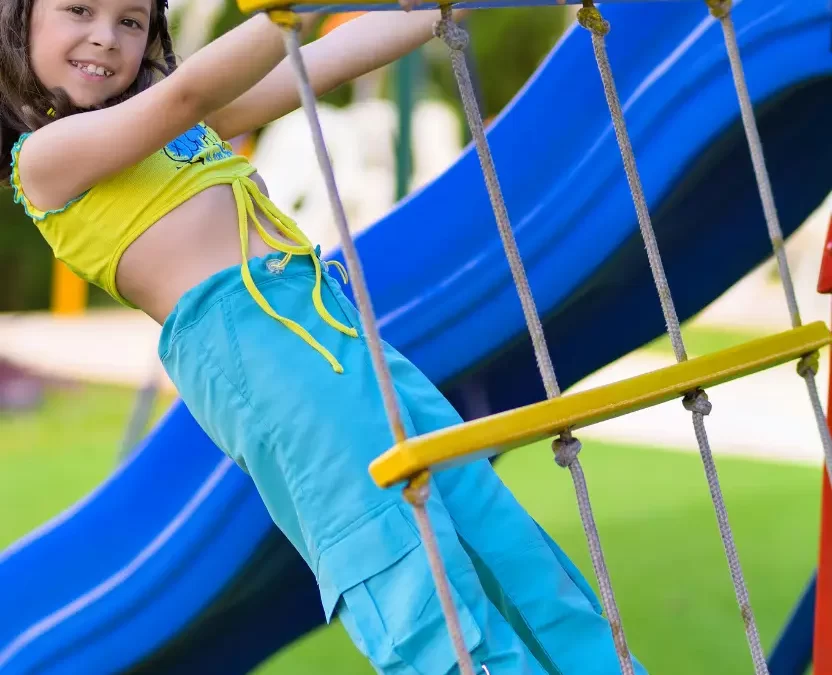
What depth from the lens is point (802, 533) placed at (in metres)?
4.09

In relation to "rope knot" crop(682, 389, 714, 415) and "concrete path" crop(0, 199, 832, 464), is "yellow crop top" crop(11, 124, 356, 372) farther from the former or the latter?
"concrete path" crop(0, 199, 832, 464)

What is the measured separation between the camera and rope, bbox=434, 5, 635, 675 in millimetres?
1132

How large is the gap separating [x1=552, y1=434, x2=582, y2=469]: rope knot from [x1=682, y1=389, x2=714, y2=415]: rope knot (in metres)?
0.16

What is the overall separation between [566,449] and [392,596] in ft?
0.92

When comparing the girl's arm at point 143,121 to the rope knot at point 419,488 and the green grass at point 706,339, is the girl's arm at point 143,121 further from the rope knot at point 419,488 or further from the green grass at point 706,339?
the green grass at point 706,339

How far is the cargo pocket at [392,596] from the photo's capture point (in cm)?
126

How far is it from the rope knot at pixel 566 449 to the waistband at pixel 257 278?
0.31 m

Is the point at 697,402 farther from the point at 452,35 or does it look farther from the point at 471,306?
the point at 471,306

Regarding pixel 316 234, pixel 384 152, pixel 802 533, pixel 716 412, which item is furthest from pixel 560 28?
pixel 802 533

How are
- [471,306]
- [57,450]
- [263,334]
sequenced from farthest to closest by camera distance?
[57,450]
[471,306]
[263,334]

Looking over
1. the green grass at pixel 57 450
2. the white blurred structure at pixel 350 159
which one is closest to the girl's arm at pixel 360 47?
the green grass at pixel 57 450

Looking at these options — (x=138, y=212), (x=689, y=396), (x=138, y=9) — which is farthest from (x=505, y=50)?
(x=689, y=396)

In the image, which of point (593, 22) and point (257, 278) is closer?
point (593, 22)

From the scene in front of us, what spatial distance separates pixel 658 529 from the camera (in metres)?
4.27
